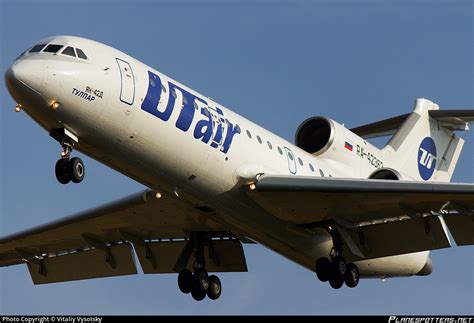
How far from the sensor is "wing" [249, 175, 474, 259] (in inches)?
854

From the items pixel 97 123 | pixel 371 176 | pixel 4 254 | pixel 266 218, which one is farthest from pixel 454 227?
pixel 4 254

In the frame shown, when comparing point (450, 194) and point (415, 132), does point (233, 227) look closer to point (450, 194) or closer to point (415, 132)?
point (450, 194)

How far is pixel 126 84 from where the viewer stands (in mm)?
20062

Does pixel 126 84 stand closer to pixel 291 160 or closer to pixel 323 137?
pixel 291 160

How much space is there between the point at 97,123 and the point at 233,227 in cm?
443

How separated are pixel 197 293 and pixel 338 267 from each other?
130 inches

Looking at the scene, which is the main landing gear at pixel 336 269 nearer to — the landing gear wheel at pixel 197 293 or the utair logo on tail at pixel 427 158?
the landing gear wheel at pixel 197 293

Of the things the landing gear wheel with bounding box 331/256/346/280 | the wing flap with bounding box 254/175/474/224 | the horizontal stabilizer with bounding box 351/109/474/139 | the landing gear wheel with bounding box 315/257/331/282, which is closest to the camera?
Answer: the wing flap with bounding box 254/175/474/224

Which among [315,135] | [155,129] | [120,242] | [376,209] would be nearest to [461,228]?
[376,209]

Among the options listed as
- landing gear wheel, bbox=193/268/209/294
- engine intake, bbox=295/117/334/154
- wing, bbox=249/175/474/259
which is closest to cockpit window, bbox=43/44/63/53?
wing, bbox=249/175/474/259

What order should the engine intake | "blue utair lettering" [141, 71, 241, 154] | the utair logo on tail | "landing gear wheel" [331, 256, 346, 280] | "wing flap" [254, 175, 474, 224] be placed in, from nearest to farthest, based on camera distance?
1. "blue utair lettering" [141, 71, 241, 154]
2. "wing flap" [254, 175, 474, 224]
3. "landing gear wheel" [331, 256, 346, 280]
4. the engine intake
5. the utair logo on tail

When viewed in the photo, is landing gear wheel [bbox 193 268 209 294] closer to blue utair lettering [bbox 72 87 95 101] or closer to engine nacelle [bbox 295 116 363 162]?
engine nacelle [bbox 295 116 363 162]

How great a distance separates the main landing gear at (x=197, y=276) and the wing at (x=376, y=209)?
8.93 feet

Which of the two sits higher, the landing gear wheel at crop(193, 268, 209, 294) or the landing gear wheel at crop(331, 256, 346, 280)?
the landing gear wheel at crop(331, 256, 346, 280)
